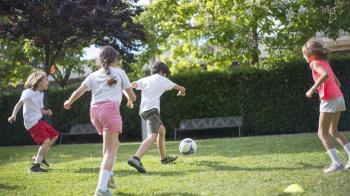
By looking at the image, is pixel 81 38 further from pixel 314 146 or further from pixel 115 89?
pixel 115 89

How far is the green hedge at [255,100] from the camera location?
1820 cm

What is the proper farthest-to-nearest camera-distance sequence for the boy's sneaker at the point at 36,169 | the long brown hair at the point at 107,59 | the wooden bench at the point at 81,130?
the wooden bench at the point at 81,130 < the boy's sneaker at the point at 36,169 < the long brown hair at the point at 107,59

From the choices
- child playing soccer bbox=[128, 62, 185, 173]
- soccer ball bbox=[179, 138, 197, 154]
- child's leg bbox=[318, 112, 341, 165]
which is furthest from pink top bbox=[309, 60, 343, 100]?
soccer ball bbox=[179, 138, 197, 154]

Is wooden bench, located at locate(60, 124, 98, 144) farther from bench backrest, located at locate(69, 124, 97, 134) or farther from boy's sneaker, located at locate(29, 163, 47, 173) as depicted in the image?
boy's sneaker, located at locate(29, 163, 47, 173)

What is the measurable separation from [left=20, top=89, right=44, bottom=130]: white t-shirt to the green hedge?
397 inches

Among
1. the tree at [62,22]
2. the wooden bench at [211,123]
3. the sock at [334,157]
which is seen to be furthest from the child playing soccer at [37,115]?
the wooden bench at [211,123]

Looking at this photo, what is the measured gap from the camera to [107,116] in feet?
20.8

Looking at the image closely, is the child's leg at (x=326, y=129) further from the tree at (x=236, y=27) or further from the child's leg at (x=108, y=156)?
the tree at (x=236, y=27)

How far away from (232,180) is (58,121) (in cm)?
1556

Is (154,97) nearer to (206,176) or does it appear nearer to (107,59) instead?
(206,176)

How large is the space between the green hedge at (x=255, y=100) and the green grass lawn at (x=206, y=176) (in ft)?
26.5

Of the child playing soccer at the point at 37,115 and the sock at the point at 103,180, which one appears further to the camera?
the child playing soccer at the point at 37,115

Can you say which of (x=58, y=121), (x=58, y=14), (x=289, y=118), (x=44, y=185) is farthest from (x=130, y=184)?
(x=58, y=121)

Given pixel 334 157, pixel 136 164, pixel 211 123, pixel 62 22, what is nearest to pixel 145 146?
pixel 136 164
